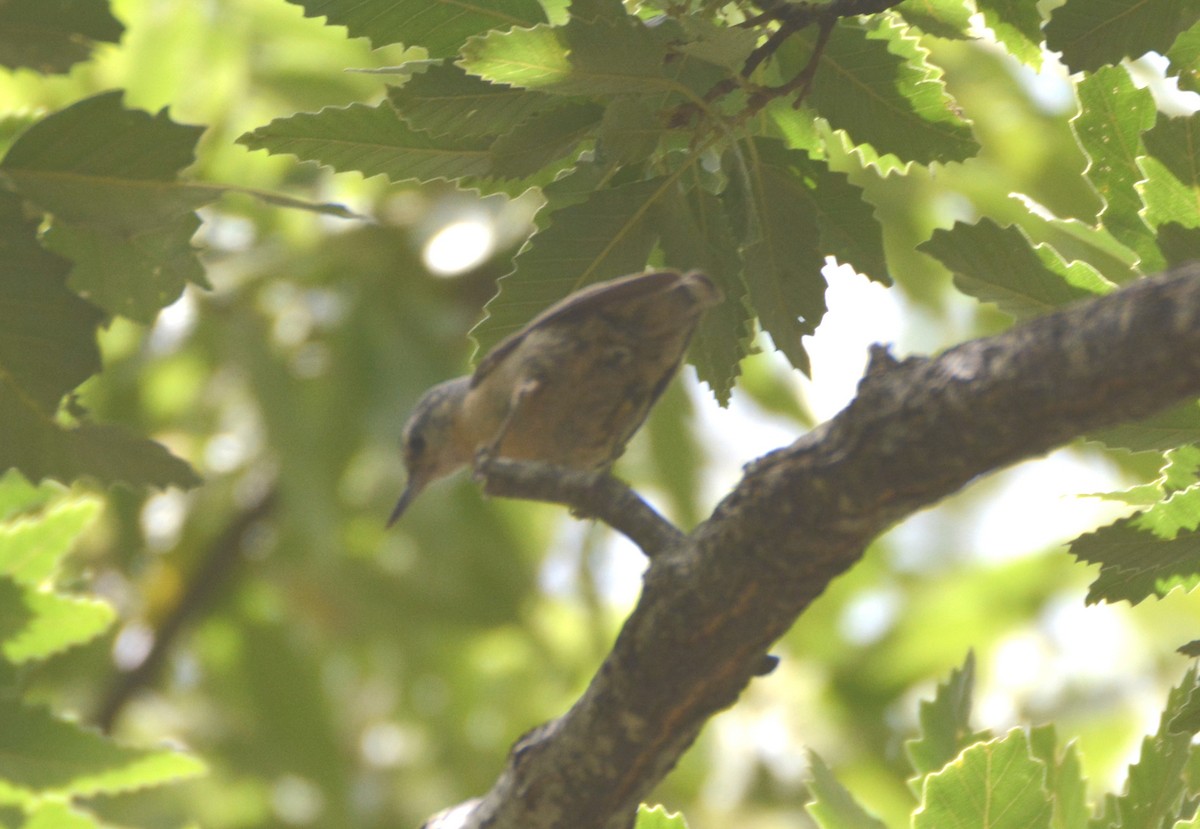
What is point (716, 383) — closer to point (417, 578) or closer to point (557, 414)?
point (557, 414)

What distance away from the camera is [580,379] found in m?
2.62

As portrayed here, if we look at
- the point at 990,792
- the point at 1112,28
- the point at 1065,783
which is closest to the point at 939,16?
the point at 1112,28

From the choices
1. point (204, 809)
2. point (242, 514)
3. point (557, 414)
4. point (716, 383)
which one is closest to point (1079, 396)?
point (716, 383)

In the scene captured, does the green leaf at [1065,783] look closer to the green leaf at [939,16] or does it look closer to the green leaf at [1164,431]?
the green leaf at [1164,431]

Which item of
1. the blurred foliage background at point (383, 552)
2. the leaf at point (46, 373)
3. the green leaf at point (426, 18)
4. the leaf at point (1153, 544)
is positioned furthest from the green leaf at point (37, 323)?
the blurred foliage background at point (383, 552)

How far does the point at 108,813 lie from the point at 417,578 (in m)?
2.09

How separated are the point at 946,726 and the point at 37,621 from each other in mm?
2274

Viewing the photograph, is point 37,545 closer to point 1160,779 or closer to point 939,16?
point 939,16

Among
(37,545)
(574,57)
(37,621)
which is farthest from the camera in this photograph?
(37,545)

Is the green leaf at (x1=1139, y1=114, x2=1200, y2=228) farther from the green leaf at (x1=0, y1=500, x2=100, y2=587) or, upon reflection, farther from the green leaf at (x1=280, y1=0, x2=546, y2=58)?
the green leaf at (x1=0, y1=500, x2=100, y2=587)

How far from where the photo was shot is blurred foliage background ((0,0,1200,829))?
703 cm

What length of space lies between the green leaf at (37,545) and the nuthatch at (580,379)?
1383mm

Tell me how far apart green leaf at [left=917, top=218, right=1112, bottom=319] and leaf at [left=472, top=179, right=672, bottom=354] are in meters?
0.47

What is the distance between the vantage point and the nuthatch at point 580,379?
8.08 ft
